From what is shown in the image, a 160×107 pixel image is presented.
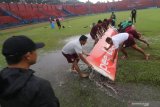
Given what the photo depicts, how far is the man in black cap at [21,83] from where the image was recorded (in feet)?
7.51

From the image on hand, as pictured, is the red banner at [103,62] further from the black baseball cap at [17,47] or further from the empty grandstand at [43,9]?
the empty grandstand at [43,9]

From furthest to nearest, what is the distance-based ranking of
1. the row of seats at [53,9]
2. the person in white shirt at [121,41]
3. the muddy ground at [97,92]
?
the row of seats at [53,9], the person in white shirt at [121,41], the muddy ground at [97,92]

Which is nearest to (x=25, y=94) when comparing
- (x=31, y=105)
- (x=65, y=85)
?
(x=31, y=105)

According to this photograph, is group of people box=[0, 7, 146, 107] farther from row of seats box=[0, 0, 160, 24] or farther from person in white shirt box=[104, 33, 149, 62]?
row of seats box=[0, 0, 160, 24]

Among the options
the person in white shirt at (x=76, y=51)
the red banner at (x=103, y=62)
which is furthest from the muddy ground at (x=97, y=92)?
the person in white shirt at (x=76, y=51)

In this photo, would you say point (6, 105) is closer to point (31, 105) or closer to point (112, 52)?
point (31, 105)

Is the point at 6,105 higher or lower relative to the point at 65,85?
higher

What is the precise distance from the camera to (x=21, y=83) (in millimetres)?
2277

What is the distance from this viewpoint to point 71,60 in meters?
9.07

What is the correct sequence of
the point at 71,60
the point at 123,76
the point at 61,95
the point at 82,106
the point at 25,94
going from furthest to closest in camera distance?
the point at 71,60
the point at 123,76
the point at 61,95
the point at 82,106
the point at 25,94

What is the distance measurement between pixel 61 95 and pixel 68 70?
109 inches

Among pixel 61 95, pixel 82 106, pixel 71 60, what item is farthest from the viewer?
pixel 71 60

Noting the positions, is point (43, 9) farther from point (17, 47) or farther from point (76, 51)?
point (17, 47)

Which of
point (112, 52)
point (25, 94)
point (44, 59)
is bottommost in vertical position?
point (44, 59)
